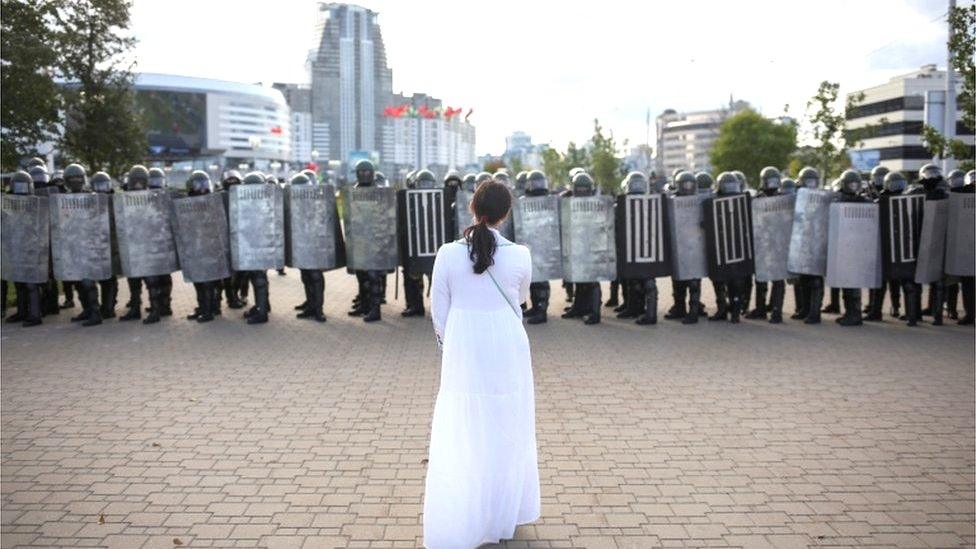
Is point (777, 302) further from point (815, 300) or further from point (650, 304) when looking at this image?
point (650, 304)

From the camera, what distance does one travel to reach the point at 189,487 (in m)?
5.16

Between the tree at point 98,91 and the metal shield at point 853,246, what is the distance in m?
16.0

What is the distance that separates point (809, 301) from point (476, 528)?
8.93 m

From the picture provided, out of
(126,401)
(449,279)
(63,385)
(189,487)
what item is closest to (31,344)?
(63,385)

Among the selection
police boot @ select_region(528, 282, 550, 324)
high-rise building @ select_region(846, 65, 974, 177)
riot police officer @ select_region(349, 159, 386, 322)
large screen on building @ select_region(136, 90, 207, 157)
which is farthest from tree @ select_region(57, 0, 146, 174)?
large screen on building @ select_region(136, 90, 207, 157)

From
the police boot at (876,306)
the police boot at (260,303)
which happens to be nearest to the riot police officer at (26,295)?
the police boot at (260,303)

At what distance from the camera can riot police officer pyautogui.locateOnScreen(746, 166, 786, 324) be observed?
11461 mm

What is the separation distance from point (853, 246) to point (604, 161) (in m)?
43.2

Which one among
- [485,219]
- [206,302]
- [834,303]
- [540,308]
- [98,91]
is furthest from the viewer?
[98,91]

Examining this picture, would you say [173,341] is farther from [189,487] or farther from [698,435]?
[698,435]

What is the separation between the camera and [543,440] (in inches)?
243

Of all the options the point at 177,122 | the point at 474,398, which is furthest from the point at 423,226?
the point at 177,122

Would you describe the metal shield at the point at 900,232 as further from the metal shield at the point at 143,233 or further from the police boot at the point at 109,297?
the police boot at the point at 109,297

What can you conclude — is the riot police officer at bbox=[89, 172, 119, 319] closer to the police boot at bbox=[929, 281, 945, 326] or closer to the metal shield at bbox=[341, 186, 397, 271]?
the metal shield at bbox=[341, 186, 397, 271]
